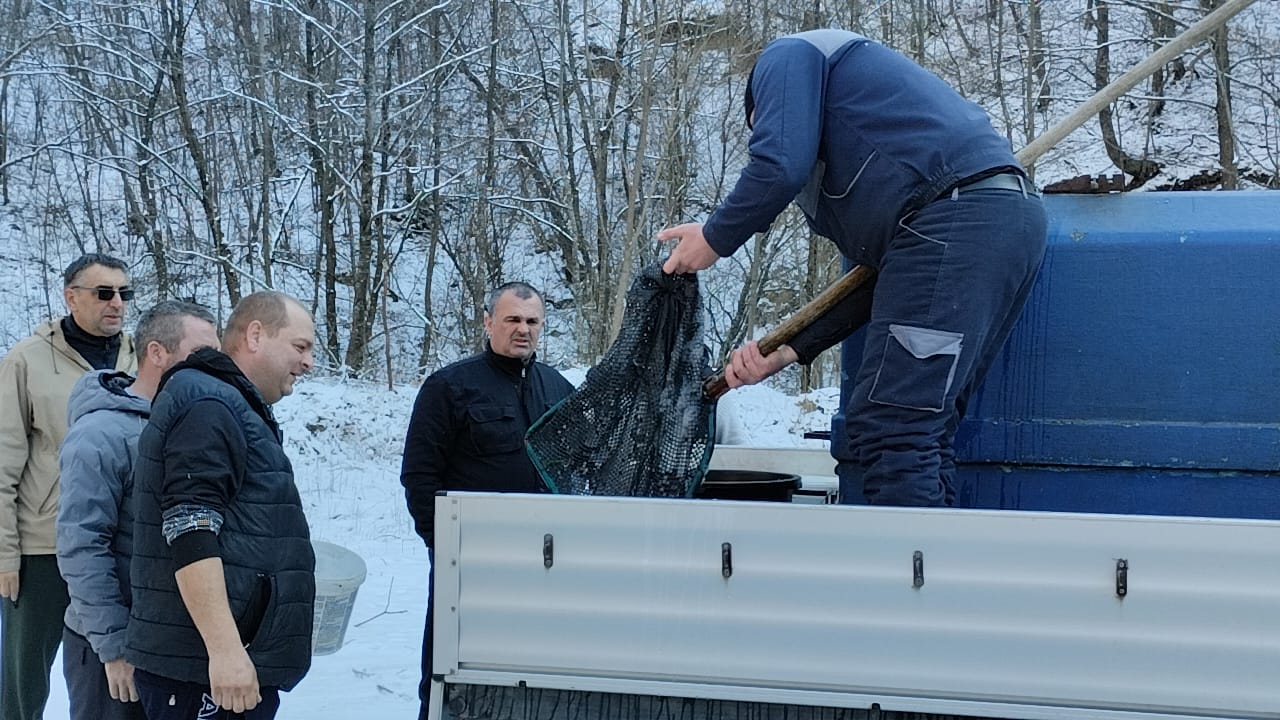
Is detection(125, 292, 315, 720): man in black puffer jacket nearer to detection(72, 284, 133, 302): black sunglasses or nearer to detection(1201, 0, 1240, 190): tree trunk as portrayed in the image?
detection(72, 284, 133, 302): black sunglasses

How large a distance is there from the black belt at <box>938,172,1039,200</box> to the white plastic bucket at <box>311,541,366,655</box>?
2.24 meters

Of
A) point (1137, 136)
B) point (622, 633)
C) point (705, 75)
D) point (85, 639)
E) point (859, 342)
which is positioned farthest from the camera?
point (1137, 136)

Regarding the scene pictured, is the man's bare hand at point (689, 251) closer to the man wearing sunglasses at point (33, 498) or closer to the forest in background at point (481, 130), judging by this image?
the man wearing sunglasses at point (33, 498)

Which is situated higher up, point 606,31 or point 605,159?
point 606,31

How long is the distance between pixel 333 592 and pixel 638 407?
1.36m

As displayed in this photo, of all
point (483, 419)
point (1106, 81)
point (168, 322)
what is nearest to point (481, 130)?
point (1106, 81)

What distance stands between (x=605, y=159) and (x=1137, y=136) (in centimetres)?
758

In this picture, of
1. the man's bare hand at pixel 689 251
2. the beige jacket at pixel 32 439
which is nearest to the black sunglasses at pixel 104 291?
the beige jacket at pixel 32 439

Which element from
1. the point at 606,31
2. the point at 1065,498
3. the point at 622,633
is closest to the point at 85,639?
the point at 622,633

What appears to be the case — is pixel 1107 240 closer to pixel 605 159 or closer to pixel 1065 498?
pixel 1065 498

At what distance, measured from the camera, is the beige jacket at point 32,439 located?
3785mm

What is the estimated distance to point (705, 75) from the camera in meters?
14.9

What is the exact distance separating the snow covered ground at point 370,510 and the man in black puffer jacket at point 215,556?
2.20 m

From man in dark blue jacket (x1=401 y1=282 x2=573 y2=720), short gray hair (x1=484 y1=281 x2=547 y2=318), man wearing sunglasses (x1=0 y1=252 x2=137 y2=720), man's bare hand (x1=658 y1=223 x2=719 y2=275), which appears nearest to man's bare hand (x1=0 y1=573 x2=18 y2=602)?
man wearing sunglasses (x1=0 y1=252 x2=137 y2=720)
